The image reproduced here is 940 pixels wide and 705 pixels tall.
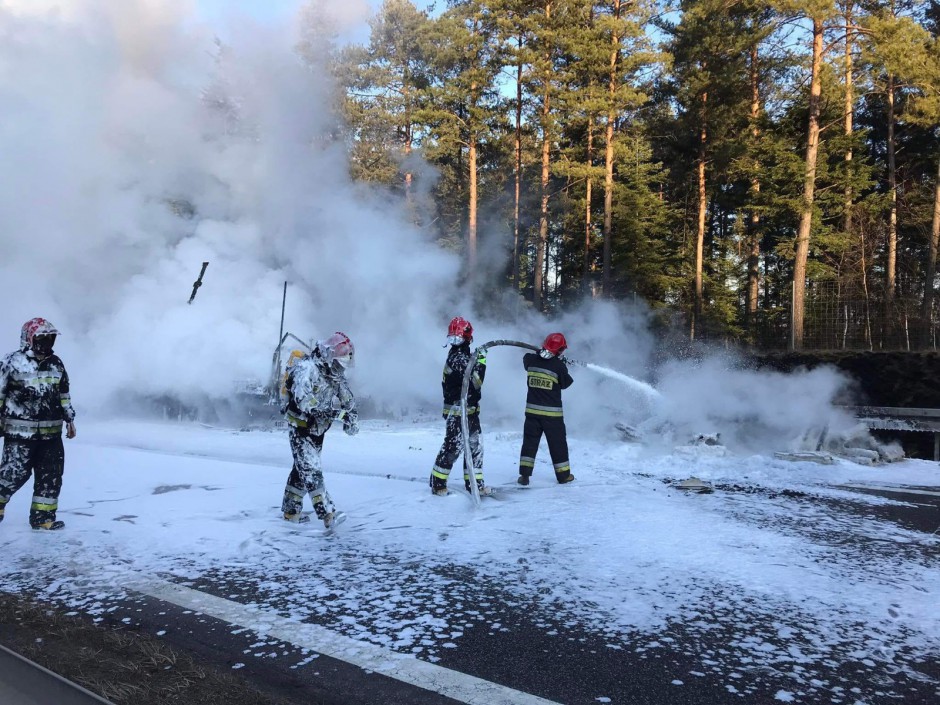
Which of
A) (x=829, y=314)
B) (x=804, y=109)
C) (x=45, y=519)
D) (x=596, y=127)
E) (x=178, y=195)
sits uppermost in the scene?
(x=596, y=127)

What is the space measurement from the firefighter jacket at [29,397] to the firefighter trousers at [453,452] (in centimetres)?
327

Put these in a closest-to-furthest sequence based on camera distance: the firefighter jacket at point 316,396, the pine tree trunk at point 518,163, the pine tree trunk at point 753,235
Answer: the firefighter jacket at point 316,396
the pine tree trunk at point 753,235
the pine tree trunk at point 518,163

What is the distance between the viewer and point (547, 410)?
725 cm

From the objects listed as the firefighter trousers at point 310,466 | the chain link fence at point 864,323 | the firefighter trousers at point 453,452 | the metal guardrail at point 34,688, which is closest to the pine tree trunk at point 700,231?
the chain link fence at point 864,323

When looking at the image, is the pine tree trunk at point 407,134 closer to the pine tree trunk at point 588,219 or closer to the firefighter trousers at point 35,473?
the pine tree trunk at point 588,219

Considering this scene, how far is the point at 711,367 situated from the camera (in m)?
11.7

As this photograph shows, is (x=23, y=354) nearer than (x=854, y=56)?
Yes

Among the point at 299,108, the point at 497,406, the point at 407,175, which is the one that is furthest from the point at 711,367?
the point at 407,175

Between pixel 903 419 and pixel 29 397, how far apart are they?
439 inches

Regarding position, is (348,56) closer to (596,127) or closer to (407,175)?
(407,175)

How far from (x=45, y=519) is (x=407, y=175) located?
1937 centimetres

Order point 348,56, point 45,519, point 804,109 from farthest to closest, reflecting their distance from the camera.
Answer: point 348,56 < point 804,109 < point 45,519

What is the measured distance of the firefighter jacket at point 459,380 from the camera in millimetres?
6699

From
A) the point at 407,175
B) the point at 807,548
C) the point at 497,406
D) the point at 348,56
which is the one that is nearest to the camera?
the point at 807,548
